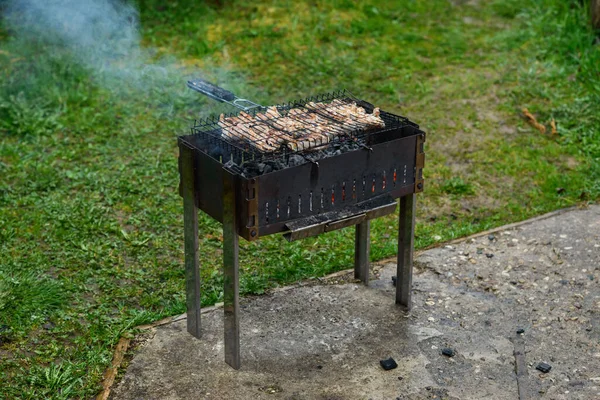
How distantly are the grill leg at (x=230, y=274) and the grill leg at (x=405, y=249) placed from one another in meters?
1.26

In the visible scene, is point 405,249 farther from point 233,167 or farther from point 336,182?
point 233,167

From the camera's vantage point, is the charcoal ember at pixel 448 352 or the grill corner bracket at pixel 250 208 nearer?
the grill corner bracket at pixel 250 208

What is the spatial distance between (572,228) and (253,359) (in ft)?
9.86

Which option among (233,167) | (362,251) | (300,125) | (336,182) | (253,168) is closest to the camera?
(233,167)

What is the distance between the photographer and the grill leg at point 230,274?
4.81 meters

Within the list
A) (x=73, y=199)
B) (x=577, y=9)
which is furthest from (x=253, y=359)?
(x=577, y=9)

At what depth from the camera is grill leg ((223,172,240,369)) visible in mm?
4812

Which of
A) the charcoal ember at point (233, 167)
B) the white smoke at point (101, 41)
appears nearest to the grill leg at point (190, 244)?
the charcoal ember at point (233, 167)

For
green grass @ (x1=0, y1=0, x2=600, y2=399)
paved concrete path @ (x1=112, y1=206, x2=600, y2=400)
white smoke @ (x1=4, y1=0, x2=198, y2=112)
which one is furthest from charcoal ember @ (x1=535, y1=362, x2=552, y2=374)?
white smoke @ (x1=4, y1=0, x2=198, y2=112)

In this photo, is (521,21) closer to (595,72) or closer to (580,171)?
(595,72)

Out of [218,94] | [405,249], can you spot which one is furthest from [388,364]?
[218,94]

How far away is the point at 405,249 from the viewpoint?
5742 mm

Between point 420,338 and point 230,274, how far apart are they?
1.34 metres

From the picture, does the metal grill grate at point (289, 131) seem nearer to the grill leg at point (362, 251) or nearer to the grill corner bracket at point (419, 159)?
the grill corner bracket at point (419, 159)
